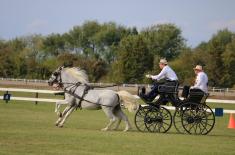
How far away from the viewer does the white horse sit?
62.7 feet

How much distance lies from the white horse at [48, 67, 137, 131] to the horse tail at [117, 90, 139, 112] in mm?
65

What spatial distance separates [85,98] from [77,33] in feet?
336

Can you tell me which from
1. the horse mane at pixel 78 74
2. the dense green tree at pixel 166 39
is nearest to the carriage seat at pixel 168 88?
the horse mane at pixel 78 74

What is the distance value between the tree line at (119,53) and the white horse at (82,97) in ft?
177

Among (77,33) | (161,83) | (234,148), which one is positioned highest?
(77,33)

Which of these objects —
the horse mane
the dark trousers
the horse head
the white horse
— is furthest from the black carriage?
the horse head

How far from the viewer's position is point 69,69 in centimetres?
2047

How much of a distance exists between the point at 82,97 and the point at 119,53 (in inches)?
2801

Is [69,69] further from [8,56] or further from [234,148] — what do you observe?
[8,56]

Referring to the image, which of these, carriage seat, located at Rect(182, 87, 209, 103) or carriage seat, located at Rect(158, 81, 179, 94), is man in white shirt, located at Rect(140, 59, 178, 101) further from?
carriage seat, located at Rect(182, 87, 209, 103)

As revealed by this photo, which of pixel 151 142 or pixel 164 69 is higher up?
pixel 164 69

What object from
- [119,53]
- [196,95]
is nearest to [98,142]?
[196,95]

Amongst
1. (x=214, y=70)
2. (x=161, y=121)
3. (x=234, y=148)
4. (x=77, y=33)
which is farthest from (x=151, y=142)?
(x=77, y=33)

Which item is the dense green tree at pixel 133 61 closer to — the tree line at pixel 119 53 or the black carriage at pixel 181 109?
the tree line at pixel 119 53
